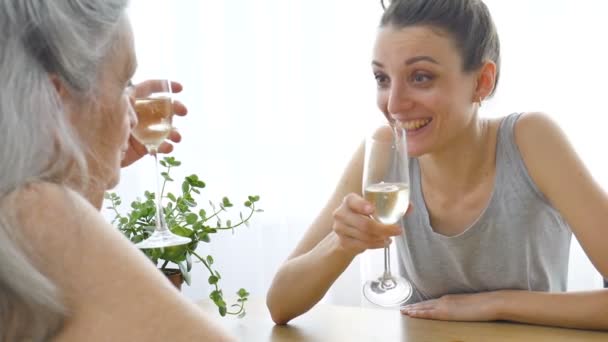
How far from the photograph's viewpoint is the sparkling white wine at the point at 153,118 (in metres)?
1.51

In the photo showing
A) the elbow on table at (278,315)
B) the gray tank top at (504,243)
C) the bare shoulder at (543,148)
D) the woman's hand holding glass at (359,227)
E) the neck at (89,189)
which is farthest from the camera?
the gray tank top at (504,243)

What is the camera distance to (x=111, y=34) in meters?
0.92

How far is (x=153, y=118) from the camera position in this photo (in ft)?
4.98

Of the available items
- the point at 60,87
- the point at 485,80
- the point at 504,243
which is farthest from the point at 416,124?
the point at 60,87

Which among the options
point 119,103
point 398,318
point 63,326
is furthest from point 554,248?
point 63,326

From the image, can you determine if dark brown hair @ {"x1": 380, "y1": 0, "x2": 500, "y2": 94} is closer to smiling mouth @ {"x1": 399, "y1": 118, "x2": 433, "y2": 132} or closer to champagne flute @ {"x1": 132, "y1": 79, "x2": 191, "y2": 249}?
smiling mouth @ {"x1": 399, "y1": 118, "x2": 433, "y2": 132}

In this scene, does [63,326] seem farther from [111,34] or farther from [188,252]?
[188,252]

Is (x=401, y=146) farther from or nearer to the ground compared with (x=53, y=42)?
nearer to the ground

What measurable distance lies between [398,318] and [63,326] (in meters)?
0.96

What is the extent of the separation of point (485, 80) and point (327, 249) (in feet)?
2.21

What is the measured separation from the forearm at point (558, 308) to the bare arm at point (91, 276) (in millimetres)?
1015

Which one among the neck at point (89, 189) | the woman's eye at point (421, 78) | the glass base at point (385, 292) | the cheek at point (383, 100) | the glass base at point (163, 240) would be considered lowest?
the glass base at point (385, 292)

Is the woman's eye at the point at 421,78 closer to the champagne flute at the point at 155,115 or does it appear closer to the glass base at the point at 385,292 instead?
the glass base at the point at 385,292

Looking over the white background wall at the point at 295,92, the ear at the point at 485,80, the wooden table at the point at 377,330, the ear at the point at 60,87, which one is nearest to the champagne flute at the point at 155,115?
the wooden table at the point at 377,330
